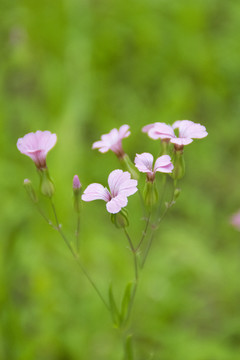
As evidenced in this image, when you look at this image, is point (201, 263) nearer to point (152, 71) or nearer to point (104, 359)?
point (104, 359)

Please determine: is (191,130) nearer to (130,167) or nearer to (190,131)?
(190,131)

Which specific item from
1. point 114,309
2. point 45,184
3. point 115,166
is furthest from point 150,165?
point 115,166

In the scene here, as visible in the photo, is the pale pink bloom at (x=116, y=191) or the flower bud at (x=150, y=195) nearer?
the pale pink bloom at (x=116, y=191)

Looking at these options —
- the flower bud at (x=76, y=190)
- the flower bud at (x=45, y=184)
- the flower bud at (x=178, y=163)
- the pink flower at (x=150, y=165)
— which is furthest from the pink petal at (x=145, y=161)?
the flower bud at (x=45, y=184)

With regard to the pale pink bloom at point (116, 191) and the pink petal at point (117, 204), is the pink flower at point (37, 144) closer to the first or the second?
the pale pink bloom at point (116, 191)

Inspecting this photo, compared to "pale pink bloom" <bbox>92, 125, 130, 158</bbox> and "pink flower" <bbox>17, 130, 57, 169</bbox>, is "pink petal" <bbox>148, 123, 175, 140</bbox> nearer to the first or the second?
"pale pink bloom" <bbox>92, 125, 130, 158</bbox>

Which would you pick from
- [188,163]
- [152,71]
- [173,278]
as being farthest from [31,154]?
[152,71]
